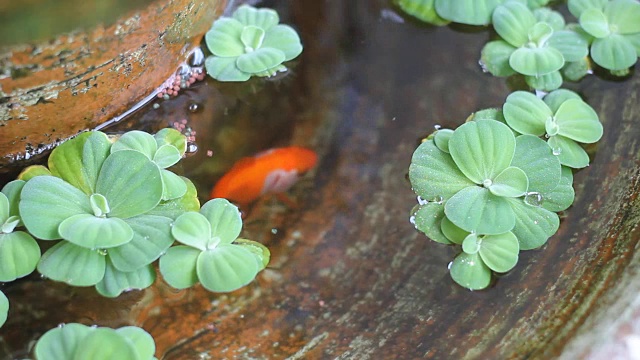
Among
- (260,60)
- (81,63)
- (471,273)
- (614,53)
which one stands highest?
(81,63)

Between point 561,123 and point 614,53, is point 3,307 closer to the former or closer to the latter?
point 561,123

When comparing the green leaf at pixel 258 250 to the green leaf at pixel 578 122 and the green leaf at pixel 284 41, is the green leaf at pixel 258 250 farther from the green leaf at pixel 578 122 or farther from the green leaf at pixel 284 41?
the green leaf at pixel 578 122

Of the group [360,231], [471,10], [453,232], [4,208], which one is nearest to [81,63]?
[4,208]

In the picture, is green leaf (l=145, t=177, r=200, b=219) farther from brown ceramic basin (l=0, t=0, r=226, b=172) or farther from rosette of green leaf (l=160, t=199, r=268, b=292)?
brown ceramic basin (l=0, t=0, r=226, b=172)

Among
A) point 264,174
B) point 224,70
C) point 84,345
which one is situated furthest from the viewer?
→ point 224,70

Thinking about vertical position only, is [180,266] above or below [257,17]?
below

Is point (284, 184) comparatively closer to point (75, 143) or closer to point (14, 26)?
point (75, 143)
